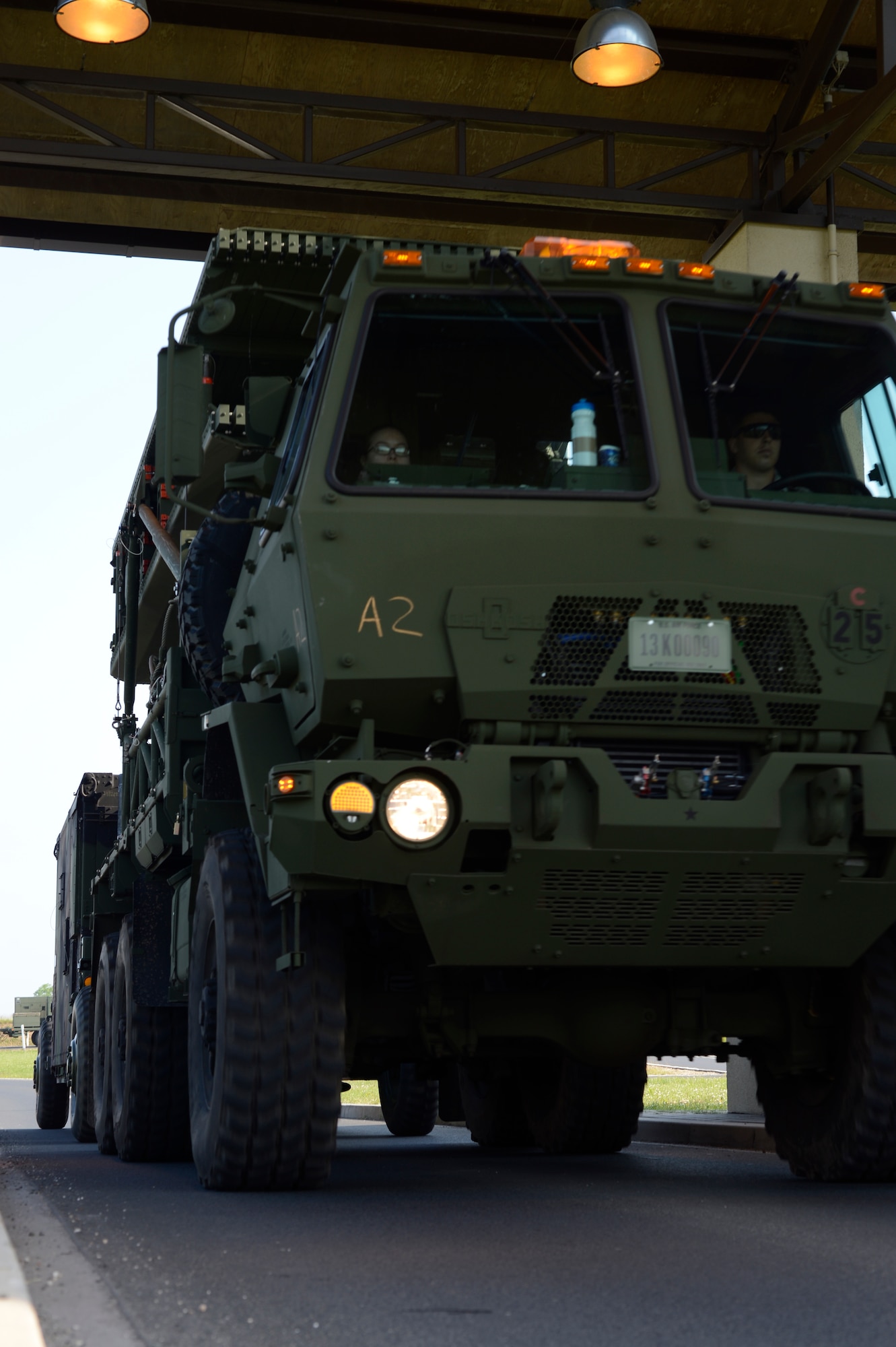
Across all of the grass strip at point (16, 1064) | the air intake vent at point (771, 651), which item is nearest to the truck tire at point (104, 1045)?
the air intake vent at point (771, 651)

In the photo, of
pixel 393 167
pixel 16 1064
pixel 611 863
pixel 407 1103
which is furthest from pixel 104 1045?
pixel 16 1064

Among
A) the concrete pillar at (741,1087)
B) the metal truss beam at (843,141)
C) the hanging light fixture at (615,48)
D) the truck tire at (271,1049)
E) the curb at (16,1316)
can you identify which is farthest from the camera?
the concrete pillar at (741,1087)

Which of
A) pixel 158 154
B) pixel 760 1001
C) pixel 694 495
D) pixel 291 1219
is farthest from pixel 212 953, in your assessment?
pixel 158 154

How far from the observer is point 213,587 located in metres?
8.22

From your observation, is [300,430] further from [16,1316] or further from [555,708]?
[16,1316]

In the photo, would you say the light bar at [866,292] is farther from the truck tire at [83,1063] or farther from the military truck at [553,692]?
the truck tire at [83,1063]

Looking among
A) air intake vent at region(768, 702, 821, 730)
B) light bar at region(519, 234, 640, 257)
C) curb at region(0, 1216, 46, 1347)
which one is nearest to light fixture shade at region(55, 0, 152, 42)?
light bar at region(519, 234, 640, 257)

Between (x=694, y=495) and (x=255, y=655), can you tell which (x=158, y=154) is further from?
(x=694, y=495)

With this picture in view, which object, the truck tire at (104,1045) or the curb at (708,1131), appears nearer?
the curb at (708,1131)

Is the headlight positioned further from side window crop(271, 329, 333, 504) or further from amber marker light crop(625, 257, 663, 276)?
amber marker light crop(625, 257, 663, 276)

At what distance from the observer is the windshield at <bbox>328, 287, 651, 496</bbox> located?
6.40 m

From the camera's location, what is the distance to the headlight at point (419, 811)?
580cm

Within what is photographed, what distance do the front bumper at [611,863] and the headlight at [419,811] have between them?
44 mm

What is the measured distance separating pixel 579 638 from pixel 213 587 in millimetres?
2658
